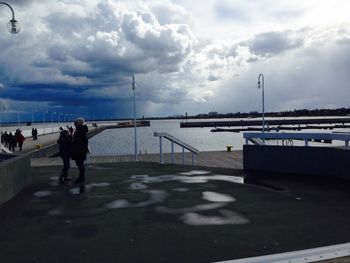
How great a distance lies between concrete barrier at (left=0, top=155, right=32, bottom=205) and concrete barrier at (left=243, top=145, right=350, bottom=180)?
705cm

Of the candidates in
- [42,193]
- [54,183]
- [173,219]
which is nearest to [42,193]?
[42,193]

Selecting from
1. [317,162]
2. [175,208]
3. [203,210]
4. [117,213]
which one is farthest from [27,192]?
[317,162]

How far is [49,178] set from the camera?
1222 cm

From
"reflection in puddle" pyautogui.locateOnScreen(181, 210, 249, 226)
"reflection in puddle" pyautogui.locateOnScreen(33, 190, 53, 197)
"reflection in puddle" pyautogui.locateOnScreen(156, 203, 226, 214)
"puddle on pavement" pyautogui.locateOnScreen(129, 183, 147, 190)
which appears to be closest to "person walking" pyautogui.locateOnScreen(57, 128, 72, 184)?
"reflection in puddle" pyautogui.locateOnScreen(33, 190, 53, 197)

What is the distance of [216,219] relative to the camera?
644 centimetres

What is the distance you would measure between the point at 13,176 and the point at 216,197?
5042mm

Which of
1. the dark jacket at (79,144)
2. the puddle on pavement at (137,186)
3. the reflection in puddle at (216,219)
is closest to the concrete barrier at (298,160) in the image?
the puddle on pavement at (137,186)

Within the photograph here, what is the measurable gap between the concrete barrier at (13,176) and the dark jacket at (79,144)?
1386 millimetres

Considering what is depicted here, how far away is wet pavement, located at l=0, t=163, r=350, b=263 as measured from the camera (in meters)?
4.95

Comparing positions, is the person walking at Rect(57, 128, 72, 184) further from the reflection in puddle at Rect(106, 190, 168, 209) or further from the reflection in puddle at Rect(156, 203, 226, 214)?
the reflection in puddle at Rect(156, 203, 226, 214)

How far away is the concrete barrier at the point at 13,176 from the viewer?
8.30 metres

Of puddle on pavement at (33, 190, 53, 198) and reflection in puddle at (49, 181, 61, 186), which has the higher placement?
reflection in puddle at (49, 181, 61, 186)

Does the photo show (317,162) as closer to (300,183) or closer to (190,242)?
(300,183)

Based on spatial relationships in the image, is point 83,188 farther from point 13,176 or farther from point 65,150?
point 65,150
